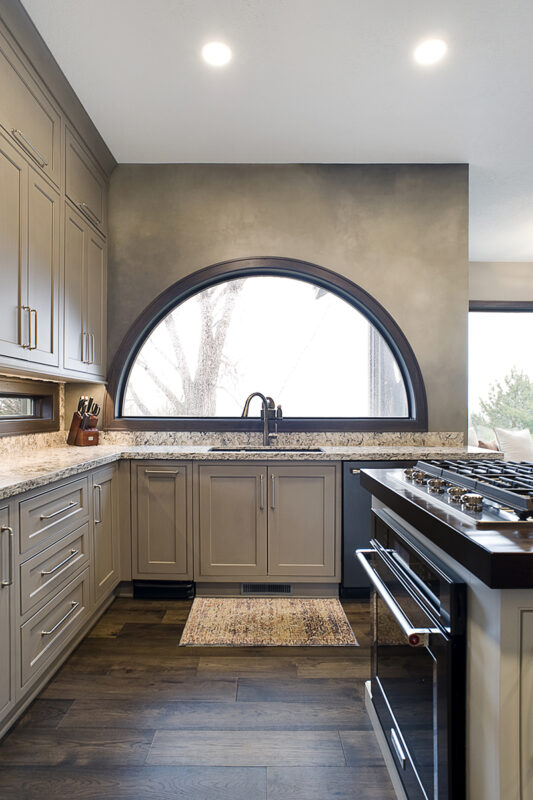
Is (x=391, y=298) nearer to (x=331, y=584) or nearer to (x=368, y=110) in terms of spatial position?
(x=368, y=110)

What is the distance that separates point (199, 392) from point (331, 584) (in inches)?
67.5

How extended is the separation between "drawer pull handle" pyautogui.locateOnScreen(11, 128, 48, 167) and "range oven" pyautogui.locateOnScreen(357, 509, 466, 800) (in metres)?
2.23

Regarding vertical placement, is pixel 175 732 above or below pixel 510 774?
below

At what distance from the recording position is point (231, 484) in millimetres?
2924

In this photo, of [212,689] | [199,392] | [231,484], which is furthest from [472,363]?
[212,689]

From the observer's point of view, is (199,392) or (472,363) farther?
(472,363)

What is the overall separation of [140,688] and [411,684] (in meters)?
1.31

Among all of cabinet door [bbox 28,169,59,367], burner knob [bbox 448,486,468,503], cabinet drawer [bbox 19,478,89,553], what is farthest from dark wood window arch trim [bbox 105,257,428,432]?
burner knob [bbox 448,486,468,503]

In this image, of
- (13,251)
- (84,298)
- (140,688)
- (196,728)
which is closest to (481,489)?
(196,728)

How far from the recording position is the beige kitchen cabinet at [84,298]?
9.01 ft

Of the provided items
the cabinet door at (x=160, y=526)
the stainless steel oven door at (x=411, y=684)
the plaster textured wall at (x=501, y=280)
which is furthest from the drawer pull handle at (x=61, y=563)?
the plaster textured wall at (x=501, y=280)

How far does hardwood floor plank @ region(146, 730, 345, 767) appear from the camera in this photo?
62.6 inches

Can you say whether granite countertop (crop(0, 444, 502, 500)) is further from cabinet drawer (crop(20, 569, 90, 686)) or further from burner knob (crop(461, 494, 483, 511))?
burner knob (crop(461, 494, 483, 511))

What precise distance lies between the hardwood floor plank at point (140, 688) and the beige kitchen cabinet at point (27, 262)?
1.43 meters
